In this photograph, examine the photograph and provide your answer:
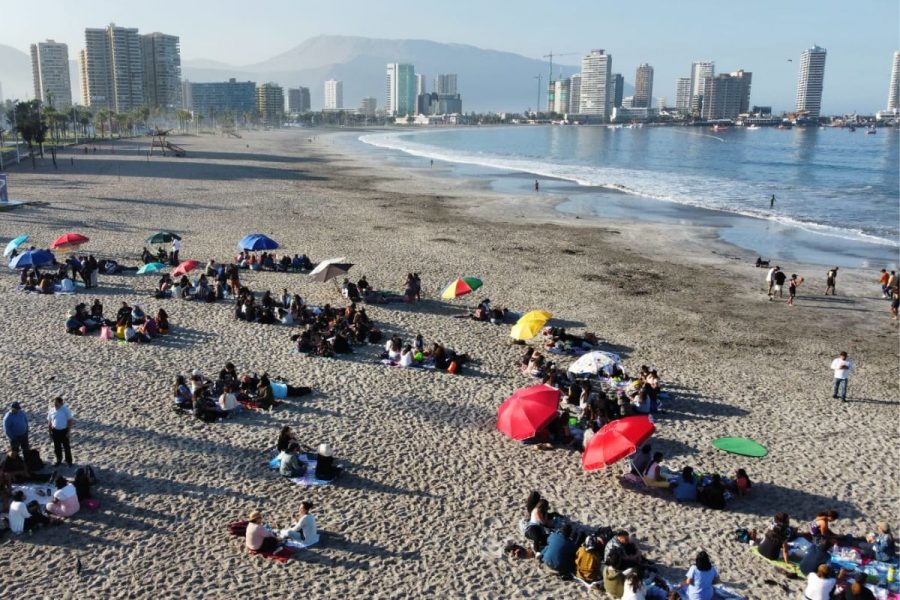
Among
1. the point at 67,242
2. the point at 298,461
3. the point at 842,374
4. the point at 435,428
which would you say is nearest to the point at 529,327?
the point at 435,428

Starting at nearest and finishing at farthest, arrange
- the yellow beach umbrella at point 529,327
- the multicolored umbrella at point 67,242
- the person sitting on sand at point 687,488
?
the person sitting on sand at point 687,488, the yellow beach umbrella at point 529,327, the multicolored umbrella at point 67,242

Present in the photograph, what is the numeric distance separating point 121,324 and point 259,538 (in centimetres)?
1021

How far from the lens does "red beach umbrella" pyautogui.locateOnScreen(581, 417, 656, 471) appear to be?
11016 mm

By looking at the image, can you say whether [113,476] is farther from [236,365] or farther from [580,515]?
[580,515]

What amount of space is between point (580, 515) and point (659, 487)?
1.61 meters

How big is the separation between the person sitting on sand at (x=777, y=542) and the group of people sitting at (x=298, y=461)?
6.40 m

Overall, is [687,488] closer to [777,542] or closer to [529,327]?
[777,542]

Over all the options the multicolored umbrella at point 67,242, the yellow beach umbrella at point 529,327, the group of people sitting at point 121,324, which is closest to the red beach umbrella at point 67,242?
the multicolored umbrella at point 67,242

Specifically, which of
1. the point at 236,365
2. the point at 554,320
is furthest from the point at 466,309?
the point at 236,365

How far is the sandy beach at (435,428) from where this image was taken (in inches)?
369

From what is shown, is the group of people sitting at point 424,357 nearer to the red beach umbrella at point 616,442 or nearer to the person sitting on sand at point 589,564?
the red beach umbrella at point 616,442

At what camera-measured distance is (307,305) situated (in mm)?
21031

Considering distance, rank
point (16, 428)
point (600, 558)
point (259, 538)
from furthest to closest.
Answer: point (16, 428), point (259, 538), point (600, 558)

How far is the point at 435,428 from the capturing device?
1346cm
